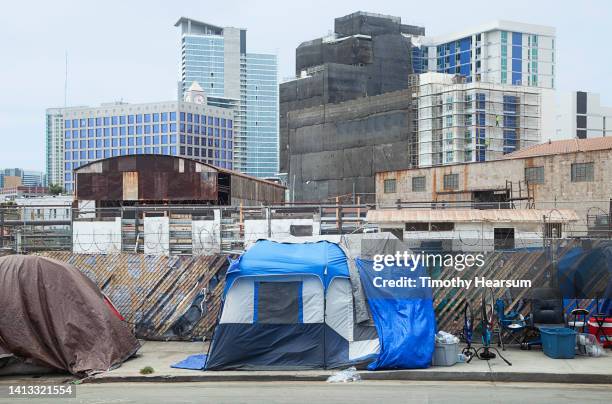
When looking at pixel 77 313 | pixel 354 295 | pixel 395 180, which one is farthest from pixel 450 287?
pixel 395 180

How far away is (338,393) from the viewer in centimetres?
1148

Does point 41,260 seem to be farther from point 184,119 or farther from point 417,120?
point 184,119

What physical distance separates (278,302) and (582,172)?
32.4 metres

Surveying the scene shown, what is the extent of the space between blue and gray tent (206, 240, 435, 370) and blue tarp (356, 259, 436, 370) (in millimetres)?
181

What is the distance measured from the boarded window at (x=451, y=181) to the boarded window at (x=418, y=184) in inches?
89.9

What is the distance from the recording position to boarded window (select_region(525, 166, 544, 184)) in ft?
139

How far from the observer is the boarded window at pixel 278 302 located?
13484 millimetres

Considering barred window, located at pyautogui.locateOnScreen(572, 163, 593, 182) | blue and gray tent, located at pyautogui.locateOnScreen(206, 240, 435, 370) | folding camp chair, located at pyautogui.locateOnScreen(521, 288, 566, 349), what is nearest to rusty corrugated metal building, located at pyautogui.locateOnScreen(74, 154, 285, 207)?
barred window, located at pyautogui.locateOnScreen(572, 163, 593, 182)

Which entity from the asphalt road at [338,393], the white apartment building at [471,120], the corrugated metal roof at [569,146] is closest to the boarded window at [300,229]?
the asphalt road at [338,393]

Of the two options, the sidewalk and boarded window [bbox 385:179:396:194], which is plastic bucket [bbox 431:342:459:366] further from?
boarded window [bbox 385:179:396:194]

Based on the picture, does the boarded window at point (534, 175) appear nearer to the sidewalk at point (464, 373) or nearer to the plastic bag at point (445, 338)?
the sidewalk at point (464, 373)

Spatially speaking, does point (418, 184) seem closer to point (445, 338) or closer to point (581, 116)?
point (445, 338)

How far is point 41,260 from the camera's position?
13797 mm

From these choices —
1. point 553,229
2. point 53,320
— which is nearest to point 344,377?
point 53,320
